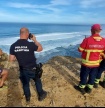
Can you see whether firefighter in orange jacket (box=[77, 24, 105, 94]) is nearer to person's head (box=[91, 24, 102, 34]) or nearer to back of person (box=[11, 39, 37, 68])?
person's head (box=[91, 24, 102, 34])

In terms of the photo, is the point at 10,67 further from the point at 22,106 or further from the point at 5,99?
the point at 22,106

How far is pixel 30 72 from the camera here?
16.7 ft

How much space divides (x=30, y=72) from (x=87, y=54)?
1.65 m

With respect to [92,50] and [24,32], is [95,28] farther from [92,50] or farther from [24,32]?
[24,32]

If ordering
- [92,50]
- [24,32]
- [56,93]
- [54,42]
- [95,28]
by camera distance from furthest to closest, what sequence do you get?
[54,42]
[56,93]
[92,50]
[95,28]
[24,32]

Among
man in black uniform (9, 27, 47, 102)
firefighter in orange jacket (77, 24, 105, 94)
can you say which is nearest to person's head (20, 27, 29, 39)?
man in black uniform (9, 27, 47, 102)

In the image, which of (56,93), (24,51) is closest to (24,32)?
(24,51)

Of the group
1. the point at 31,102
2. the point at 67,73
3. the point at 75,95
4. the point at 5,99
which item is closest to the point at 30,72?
the point at 31,102

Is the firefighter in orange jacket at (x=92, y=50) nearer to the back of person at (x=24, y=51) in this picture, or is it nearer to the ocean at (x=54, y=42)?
the back of person at (x=24, y=51)

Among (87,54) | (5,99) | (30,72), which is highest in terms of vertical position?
(87,54)

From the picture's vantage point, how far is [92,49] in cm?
543

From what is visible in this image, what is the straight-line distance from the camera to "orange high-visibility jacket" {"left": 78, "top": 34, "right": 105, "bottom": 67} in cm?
539

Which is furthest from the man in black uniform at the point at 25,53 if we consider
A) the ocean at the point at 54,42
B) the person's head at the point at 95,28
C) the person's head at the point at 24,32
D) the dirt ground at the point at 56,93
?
the ocean at the point at 54,42

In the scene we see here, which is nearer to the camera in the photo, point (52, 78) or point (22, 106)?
point (22, 106)
